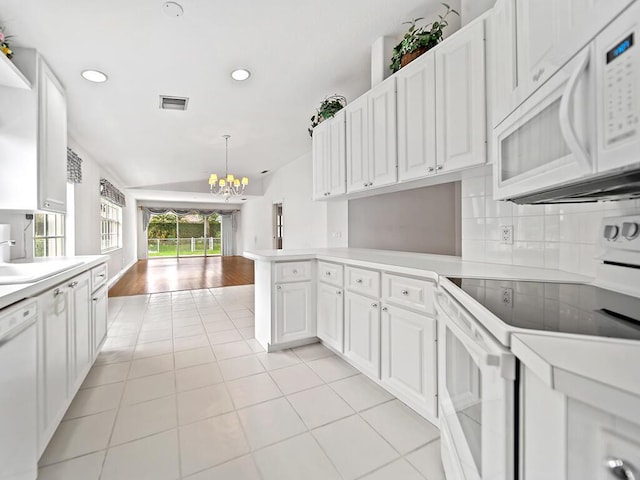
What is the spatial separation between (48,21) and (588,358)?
3.06 m

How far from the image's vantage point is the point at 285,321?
2.61 meters

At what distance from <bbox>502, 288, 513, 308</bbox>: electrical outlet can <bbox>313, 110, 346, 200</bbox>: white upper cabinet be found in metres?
1.86

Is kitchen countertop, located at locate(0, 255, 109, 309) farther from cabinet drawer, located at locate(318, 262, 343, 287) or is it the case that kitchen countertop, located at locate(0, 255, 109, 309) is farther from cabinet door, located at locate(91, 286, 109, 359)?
cabinet drawer, located at locate(318, 262, 343, 287)

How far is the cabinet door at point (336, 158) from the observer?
2.78 m

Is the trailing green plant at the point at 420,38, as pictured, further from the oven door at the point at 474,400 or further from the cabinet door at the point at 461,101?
the oven door at the point at 474,400

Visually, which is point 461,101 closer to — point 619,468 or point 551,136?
point 551,136

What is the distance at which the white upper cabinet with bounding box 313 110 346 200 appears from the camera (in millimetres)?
2799

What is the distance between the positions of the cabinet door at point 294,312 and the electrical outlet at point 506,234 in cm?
156

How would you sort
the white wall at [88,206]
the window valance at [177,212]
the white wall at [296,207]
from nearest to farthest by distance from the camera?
the white wall at [88,206] < the white wall at [296,207] < the window valance at [177,212]

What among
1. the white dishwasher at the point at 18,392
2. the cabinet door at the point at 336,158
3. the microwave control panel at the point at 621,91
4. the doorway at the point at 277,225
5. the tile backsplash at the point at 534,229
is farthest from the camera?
the doorway at the point at 277,225

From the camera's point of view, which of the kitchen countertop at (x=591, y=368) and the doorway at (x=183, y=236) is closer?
the kitchen countertop at (x=591, y=368)

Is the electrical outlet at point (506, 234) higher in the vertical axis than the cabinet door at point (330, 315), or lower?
higher

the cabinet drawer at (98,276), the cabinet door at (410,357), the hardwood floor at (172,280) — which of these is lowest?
the hardwood floor at (172,280)

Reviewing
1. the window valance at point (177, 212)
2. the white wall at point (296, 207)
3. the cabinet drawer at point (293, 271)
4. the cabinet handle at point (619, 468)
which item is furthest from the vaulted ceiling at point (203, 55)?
the window valance at point (177, 212)
